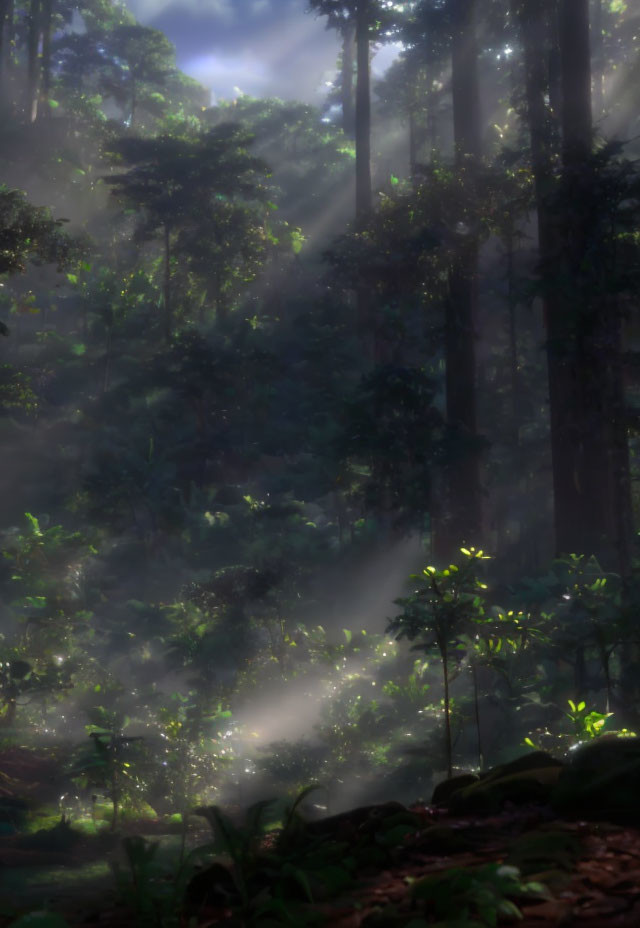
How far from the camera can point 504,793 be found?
4113 mm

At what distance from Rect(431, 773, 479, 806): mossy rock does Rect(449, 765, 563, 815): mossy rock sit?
0.27 m

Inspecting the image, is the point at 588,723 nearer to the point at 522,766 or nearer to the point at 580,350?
the point at 522,766

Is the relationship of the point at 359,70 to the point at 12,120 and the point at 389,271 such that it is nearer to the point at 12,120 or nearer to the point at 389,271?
the point at 389,271

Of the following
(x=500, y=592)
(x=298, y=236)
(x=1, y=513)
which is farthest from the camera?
(x=298, y=236)

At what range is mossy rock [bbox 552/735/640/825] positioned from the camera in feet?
11.9

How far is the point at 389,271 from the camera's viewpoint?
63.7ft

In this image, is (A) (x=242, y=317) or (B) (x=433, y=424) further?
(A) (x=242, y=317)

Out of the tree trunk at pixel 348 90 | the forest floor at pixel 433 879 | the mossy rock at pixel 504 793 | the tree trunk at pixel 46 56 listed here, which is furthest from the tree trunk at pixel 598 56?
the forest floor at pixel 433 879

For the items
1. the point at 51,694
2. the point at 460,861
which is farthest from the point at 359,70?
the point at 460,861

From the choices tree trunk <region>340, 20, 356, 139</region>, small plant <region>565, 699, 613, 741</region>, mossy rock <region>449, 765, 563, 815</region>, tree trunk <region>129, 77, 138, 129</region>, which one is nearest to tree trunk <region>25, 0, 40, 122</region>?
tree trunk <region>129, 77, 138, 129</region>

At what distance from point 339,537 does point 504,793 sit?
59.6 ft

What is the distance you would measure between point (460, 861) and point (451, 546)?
48.5 feet

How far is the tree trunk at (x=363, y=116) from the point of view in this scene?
92.7 feet

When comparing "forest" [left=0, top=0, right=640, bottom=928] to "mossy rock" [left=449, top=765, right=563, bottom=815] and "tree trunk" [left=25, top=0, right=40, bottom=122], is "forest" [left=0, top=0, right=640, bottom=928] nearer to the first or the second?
"mossy rock" [left=449, top=765, right=563, bottom=815]
